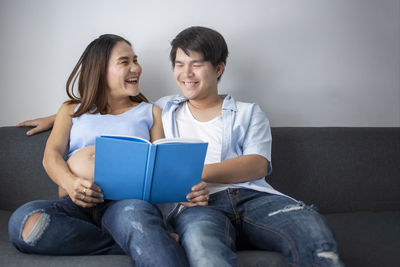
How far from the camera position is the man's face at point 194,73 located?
1.62 meters

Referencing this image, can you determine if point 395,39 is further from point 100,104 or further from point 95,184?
point 95,184

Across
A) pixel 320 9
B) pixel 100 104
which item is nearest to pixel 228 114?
pixel 100 104

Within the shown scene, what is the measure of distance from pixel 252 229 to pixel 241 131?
1.47ft

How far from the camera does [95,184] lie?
1231 millimetres

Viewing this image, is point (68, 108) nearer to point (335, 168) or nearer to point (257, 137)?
point (257, 137)

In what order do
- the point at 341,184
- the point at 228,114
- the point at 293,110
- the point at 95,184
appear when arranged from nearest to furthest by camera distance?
the point at 95,184 < the point at 228,114 < the point at 341,184 < the point at 293,110

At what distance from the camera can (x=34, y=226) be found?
1.16m

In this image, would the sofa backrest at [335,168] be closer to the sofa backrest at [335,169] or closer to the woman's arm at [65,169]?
the sofa backrest at [335,169]

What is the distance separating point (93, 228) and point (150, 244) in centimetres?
28

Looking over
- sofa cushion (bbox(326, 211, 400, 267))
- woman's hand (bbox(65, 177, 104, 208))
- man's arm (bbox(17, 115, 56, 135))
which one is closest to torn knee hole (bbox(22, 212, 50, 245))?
woman's hand (bbox(65, 177, 104, 208))

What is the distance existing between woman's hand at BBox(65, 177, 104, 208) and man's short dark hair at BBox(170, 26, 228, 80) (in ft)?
2.34

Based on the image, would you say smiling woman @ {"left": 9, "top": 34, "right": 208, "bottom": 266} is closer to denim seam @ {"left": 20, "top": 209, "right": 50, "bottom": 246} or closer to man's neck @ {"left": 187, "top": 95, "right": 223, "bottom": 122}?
denim seam @ {"left": 20, "top": 209, "right": 50, "bottom": 246}

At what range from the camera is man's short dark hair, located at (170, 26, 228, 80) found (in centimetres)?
161

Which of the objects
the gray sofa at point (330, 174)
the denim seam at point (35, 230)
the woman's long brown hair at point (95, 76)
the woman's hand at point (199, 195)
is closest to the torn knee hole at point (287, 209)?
the woman's hand at point (199, 195)
